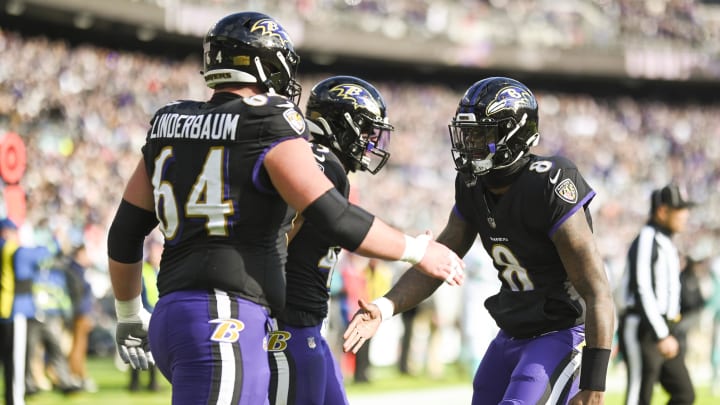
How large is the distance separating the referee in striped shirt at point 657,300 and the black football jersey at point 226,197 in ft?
15.5

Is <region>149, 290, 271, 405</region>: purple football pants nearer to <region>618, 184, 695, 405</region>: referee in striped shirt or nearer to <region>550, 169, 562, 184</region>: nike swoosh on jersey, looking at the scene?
<region>550, 169, 562, 184</region>: nike swoosh on jersey

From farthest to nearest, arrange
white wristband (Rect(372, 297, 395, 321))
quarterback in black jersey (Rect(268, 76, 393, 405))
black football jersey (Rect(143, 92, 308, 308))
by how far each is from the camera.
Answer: white wristband (Rect(372, 297, 395, 321)), quarterback in black jersey (Rect(268, 76, 393, 405)), black football jersey (Rect(143, 92, 308, 308))

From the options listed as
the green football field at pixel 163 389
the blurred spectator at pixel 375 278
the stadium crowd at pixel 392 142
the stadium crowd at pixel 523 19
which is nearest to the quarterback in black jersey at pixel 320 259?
the stadium crowd at pixel 392 142

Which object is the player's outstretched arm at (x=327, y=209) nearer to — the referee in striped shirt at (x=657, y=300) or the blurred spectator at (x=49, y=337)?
the referee in striped shirt at (x=657, y=300)

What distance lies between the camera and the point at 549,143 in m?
28.9

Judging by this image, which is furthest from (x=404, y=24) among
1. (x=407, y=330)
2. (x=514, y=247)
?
(x=514, y=247)

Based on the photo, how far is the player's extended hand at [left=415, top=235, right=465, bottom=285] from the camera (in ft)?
11.7

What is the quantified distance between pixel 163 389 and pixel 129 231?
8.07 m

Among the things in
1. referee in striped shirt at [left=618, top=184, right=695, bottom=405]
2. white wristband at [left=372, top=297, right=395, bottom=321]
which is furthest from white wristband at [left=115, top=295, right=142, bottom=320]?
referee in striped shirt at [left=618, top=184, right=695, bottom=405]

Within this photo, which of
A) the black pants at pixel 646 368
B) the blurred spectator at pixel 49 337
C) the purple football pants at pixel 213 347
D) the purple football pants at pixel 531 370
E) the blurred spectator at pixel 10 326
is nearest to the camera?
the purple football pants at pixel 213 347

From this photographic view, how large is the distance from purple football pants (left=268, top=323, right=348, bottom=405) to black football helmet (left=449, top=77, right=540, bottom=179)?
39.4 inches

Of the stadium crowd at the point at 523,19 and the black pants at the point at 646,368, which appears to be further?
the stadium crowd at the point at 523,19

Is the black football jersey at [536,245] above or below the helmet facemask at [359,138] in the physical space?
below

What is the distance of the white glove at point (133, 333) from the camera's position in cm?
407
